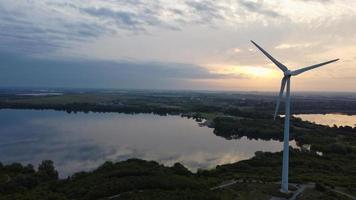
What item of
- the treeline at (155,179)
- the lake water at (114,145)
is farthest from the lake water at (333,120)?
the treeline at (155,179)

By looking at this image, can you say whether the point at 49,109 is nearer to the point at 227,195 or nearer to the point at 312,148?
the point at 312,148

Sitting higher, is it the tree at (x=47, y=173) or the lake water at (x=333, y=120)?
the tree at (x=47, y=173)

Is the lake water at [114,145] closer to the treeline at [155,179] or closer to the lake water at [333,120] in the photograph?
the treeline at [155,179]

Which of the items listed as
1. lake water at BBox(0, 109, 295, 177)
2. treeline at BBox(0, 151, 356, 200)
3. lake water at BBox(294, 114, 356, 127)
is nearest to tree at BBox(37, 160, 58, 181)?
treeline at BBox(0, 151, 356, 200)

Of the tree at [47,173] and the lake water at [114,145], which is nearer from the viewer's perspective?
the tree at [47,173]

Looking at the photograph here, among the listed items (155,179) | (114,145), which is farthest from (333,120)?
(155,179)

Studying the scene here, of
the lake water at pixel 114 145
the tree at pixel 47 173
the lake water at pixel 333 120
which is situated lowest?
the lake water at pixel 333 120

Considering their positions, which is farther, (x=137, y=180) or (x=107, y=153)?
(x=107, y=153)

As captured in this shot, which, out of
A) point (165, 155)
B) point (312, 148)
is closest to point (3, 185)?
point (165, 155)
